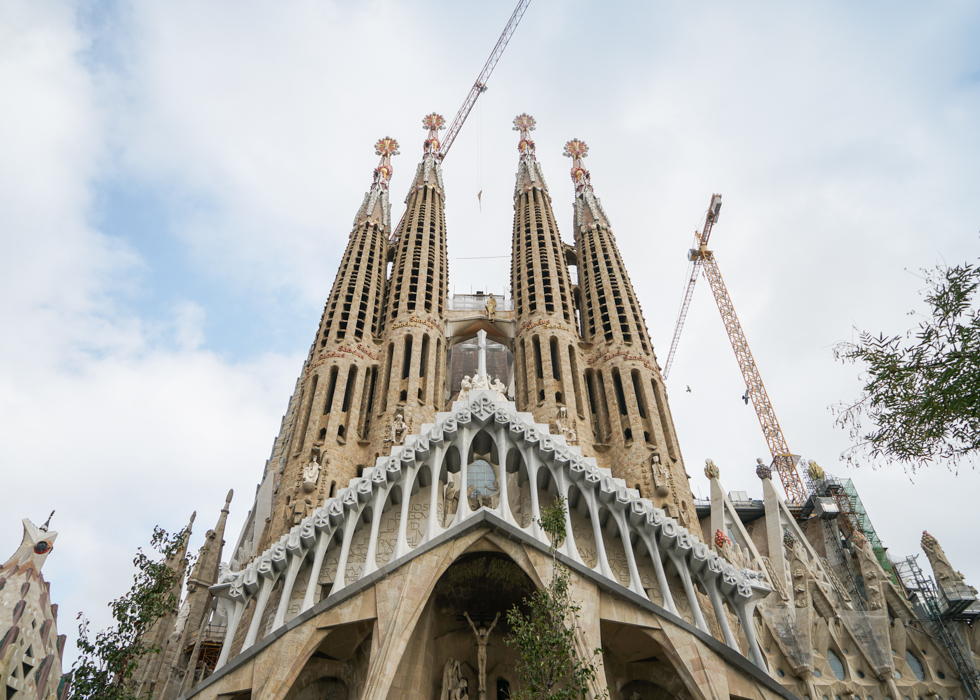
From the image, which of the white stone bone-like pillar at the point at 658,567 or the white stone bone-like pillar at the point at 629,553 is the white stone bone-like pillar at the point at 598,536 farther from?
the white stone bone-like pillar at the point at 658,567

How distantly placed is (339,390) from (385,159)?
22.3 meters

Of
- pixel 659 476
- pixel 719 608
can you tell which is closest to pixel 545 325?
pixel 659 476

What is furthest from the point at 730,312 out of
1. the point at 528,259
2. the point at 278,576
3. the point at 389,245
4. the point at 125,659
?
the point at 125,659

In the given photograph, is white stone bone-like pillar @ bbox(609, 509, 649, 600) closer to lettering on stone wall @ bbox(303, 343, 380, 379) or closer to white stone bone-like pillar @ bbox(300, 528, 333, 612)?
white stone bone-like pillar @ bbox(300, 528, 333, 612)

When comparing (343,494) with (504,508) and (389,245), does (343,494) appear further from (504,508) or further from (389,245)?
(389,245)

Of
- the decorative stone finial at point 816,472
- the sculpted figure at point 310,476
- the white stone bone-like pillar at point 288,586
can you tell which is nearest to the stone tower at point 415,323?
the sculpted figure at point 310,476

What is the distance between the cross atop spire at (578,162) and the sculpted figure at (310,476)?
81.0 ft

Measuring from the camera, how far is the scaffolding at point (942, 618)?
23469 mm

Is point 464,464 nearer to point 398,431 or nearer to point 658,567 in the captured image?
point 658,567

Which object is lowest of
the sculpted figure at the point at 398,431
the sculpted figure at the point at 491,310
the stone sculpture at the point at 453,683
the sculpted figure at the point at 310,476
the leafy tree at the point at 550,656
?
the leafy tree at the point at 550,656

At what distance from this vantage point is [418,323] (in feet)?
97.8

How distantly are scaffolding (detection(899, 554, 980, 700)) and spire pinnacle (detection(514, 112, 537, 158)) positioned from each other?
3004 centimetres

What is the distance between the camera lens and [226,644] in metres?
15.9

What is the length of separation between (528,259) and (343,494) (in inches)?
772
